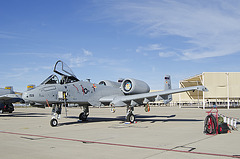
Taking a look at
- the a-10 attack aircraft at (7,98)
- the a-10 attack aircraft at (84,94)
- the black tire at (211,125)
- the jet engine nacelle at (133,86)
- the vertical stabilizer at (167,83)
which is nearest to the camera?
the black tire at (211,125)

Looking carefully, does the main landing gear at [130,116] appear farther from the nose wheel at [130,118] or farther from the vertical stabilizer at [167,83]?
the vertical stabilizer at [167,83]

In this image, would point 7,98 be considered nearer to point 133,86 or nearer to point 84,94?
point 84,94

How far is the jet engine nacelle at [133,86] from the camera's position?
18.0 m

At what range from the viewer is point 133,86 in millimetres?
17906

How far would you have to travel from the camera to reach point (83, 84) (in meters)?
16.5

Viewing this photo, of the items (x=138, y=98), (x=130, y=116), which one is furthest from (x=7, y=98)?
(x=138, y=98)

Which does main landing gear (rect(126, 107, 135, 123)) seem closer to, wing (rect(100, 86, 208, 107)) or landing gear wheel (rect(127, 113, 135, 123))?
landing gear wheel (rect(127, 113, 135, 123))

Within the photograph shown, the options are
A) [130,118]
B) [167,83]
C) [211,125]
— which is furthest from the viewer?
[167,83]

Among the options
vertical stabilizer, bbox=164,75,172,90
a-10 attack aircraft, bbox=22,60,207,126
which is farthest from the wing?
vertical stabilizer, bbox=164,75,172,90

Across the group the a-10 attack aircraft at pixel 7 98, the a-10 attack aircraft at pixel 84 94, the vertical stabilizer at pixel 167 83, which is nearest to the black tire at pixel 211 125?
the a-10 attack aircraft at pixel 84 94

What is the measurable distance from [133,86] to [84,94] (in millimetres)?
3988

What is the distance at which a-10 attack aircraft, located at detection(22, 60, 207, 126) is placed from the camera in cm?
1394

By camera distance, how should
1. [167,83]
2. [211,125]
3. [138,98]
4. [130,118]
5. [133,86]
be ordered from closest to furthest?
1. [211,125]
2. [138,98]
3. [130,118]
4. [133,86]
5. [167,83]

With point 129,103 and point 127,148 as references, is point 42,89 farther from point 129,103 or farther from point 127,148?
point 127,148
